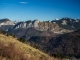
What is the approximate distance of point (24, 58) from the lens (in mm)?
13336

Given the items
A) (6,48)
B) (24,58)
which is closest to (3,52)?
(6,48)

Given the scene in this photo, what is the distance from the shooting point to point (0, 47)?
549 inches

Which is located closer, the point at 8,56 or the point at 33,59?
the point at 8,56

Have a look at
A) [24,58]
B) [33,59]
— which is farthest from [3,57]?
[33,59]

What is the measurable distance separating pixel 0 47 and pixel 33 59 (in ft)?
8.42

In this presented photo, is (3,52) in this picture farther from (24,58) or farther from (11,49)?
(24,58)

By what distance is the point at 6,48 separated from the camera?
13.3 meters

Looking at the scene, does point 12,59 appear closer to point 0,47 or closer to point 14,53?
point 14,53

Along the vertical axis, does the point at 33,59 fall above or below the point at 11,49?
below

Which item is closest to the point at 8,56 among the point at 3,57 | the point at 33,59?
the point at 3,57

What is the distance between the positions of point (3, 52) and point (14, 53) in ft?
2.51

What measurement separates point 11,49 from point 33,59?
2084 mm

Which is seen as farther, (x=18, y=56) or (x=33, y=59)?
(x=33, y=59)

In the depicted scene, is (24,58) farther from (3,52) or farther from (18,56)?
(3,52)
